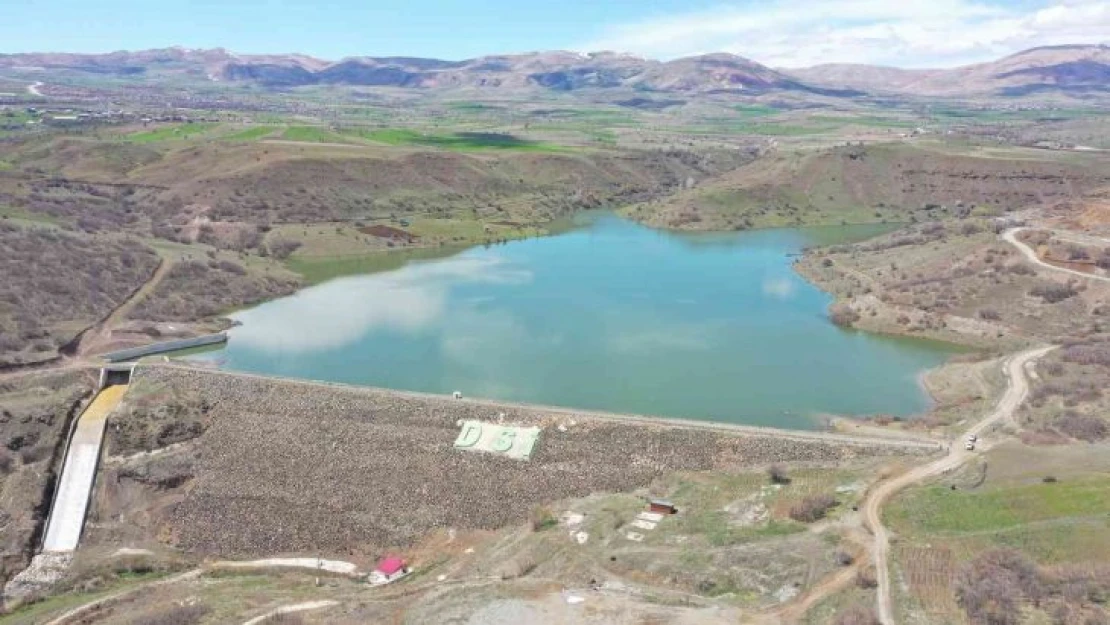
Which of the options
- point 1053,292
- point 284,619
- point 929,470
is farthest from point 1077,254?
point 284,619

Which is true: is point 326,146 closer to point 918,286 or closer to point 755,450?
point 918,286

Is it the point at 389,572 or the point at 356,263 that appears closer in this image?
the point at 389,572

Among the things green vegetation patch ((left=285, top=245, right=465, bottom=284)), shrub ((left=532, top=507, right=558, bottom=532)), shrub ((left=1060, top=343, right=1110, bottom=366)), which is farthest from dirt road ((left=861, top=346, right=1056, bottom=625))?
green vegetation patch ((left=285, top=245, right=465, bottom=284))

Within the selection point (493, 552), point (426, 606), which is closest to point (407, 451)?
A: point (493, 552)

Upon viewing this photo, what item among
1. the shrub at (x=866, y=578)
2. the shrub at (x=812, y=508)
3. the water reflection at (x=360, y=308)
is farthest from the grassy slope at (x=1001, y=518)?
the water reflection at (x=360, y=308)

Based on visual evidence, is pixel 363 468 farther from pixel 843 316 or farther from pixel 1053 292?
pixel 1053 292

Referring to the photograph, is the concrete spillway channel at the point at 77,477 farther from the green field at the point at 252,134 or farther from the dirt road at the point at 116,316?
the green field at the point at 252,134

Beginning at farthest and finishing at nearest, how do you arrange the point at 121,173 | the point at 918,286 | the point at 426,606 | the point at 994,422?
the point at 121,173
the point at 918,286
the point at 994,422
the point at 426,606
